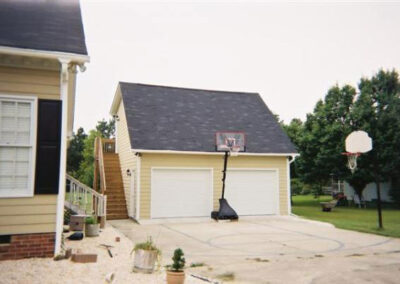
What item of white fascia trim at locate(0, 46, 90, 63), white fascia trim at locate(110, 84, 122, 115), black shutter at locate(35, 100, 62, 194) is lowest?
black shutter at locate(35, 100, 62, 194)

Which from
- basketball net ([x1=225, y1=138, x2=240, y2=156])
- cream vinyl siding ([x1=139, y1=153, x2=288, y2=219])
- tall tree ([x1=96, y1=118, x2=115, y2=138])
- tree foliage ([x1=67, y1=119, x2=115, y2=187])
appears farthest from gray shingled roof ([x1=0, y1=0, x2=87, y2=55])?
tall tree ([x1=96, y1=118, x2=115, y2=138])

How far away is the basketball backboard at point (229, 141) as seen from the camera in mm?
14921

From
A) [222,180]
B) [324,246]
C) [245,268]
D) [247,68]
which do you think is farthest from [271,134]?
[245,268]

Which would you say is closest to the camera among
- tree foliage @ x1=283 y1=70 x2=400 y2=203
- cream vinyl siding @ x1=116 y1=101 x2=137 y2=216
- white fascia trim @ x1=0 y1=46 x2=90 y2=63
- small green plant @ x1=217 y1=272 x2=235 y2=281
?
small green plant @ x1=217 y1=272 x2=235 y2=281

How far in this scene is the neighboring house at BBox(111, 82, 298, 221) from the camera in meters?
14.8

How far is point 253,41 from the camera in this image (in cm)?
1764

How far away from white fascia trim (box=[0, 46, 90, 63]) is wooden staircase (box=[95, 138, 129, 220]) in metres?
8.35

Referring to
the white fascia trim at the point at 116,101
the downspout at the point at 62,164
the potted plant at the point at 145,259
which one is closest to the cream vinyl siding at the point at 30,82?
the downspout at the point at 62,164

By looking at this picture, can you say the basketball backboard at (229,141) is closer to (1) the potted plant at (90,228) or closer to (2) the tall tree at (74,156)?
(1) the potted plant at (90,228)

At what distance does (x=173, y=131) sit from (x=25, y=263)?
10.5 m

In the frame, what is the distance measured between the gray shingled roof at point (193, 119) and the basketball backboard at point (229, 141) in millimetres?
864

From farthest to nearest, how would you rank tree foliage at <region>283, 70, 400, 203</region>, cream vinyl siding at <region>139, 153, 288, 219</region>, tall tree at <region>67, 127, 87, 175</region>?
tall tree at <region>67, 127, 87, 175</region>
tree foliage at <region>283, 70, 400, 203</region>
cream vinyl siding at <region>139, 153, 288, 219</region>

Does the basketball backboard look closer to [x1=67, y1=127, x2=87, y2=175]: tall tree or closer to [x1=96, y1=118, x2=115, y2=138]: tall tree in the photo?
[x1=67, y1=127, x2=87, y2=175]: tall tree

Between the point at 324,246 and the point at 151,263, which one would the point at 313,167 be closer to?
the point at 324,246
